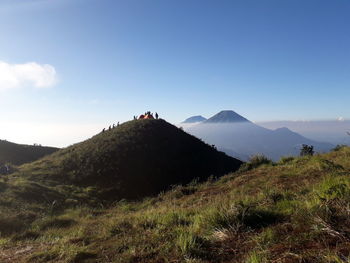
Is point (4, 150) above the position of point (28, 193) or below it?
above

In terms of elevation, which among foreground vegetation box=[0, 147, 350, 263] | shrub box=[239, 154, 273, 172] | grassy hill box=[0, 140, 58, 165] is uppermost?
grassy hill box=[0, 140, 58, 165]

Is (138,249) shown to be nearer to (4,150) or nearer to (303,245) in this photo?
(303,245)

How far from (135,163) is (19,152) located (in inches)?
915

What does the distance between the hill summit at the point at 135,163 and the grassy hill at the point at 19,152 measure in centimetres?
1005

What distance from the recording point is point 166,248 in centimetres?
467

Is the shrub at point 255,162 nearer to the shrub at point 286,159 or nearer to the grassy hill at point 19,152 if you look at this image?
the shrub at point 286,159

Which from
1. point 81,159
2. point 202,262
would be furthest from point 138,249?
point 81,159

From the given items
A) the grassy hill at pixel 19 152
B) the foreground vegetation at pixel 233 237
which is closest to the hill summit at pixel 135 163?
the grassy hill at pixel 19 152

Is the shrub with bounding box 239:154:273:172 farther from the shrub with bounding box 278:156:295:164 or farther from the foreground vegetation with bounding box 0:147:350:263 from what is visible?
the foreground vegetation with bounding box 0:147:350:263

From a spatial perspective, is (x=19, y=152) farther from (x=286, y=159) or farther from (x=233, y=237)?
(x=233, y=237)

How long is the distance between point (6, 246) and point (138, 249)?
4165 mm

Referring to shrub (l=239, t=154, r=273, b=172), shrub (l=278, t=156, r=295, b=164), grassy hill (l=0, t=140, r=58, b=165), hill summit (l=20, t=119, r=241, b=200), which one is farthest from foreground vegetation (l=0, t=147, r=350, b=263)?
grassy hill (l=0, t=140, r=58, b=165)

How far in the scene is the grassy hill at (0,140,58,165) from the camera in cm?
4069

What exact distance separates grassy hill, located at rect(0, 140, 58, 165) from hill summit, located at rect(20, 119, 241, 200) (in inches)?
396
